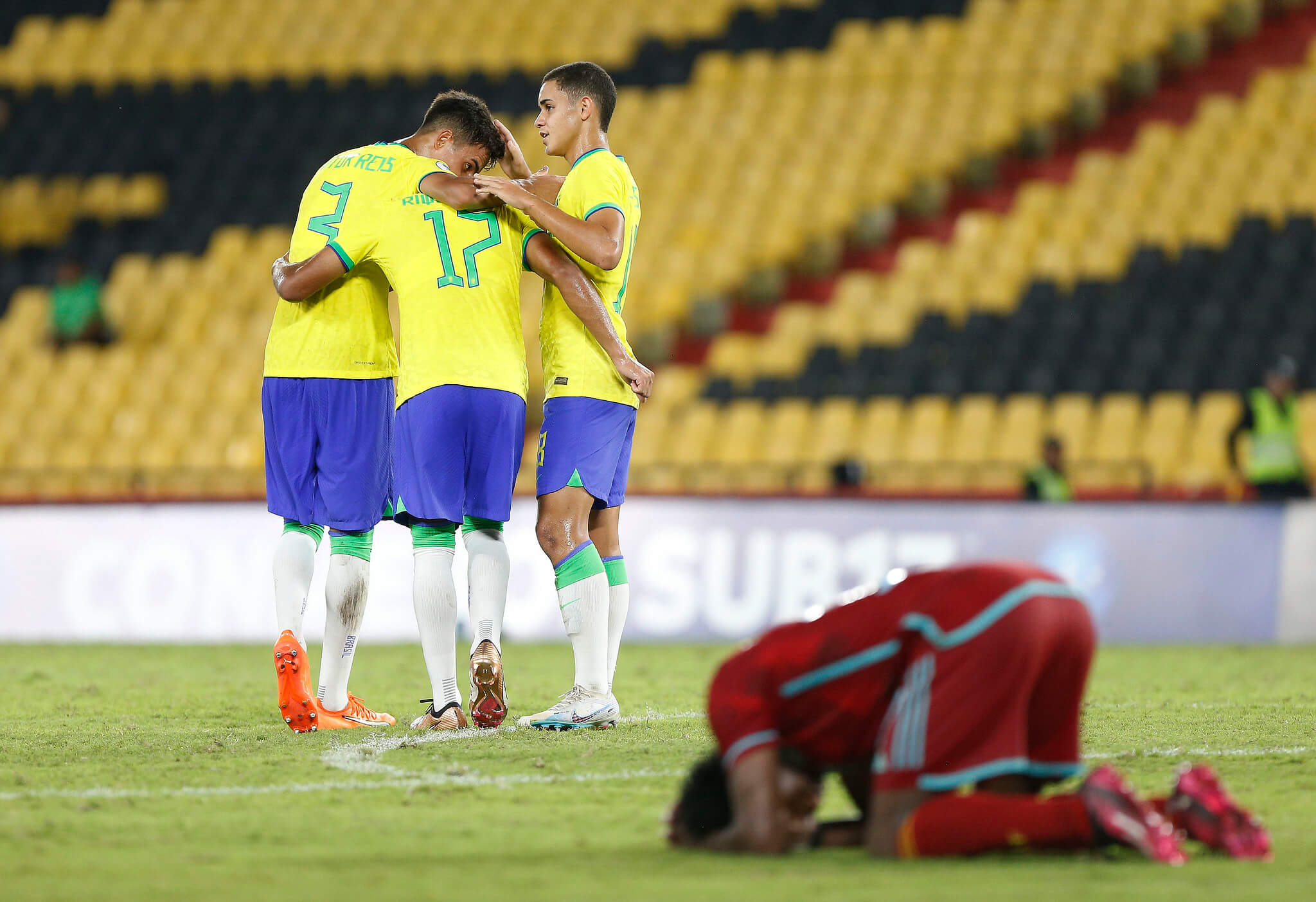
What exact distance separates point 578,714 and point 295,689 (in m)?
0.91

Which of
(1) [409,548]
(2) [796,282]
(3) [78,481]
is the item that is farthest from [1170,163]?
(3) [78,481]

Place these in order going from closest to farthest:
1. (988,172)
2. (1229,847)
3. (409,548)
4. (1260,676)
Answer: (1229,847) → (1260,676) → (409,548) → (988,172)

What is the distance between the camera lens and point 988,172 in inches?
666

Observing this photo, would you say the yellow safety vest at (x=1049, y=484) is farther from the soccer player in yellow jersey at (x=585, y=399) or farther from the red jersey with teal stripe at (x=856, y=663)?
the red jersey with teal stripe at (x=856, y=663)

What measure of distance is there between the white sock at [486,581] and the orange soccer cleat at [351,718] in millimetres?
539

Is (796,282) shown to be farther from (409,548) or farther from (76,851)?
(76,851)

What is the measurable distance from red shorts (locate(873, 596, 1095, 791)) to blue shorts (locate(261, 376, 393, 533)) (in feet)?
9.44

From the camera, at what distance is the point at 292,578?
18.8ft

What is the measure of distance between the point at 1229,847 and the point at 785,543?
25.0 feet

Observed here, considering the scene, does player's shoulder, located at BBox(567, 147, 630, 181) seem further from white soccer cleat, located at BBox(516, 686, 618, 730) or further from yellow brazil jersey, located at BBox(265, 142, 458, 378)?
white soccer cleat, located at BBox(516, 686, 618, 730)

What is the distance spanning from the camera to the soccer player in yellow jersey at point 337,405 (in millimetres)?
5723

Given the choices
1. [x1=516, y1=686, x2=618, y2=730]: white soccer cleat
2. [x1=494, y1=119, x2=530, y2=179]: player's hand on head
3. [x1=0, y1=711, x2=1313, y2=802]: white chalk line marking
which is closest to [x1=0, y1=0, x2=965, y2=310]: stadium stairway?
[x1=494, y1=119, x2=530, y2=179]: player's hand on head

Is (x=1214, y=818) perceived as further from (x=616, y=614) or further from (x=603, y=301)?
(x=603, y=301)

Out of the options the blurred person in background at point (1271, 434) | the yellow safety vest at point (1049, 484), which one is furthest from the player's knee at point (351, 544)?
the blurred person in background at point (1271, 434)
